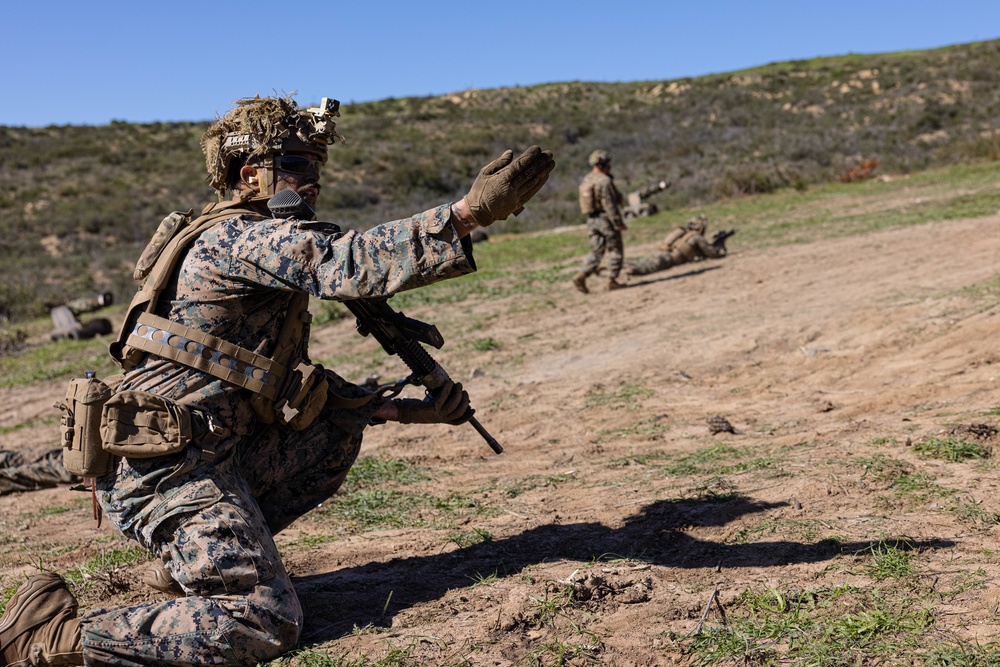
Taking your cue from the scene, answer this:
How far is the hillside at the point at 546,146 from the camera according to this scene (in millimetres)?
23547

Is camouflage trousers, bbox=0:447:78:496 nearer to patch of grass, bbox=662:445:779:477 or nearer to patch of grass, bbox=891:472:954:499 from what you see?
patch of grass, bbox=662:445:779:477

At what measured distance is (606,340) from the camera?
8.73 m

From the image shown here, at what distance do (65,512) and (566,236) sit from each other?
14.1 m

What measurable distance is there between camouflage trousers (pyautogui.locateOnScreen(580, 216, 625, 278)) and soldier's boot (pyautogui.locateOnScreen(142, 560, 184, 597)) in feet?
26.8

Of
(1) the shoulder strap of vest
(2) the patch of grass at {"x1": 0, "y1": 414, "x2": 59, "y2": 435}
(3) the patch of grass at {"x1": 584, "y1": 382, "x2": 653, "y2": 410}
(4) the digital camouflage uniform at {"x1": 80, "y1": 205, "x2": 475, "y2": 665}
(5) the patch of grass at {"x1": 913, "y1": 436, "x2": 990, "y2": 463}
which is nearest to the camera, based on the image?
(4) the digital camouflage uniform at {"x1": 80, "y1": 205, "x2": 475, "y2": 665}

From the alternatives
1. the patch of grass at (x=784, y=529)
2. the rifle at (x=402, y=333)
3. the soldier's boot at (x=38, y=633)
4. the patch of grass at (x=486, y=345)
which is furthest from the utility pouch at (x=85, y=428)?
the patch of grass at (x=486, y=345)

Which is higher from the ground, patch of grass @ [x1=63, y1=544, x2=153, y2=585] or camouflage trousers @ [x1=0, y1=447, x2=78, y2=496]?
camouflage trousers @ [x1=0, y1=447, x2=78, y2=496]

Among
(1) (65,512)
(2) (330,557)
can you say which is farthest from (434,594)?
Answer: (1) (65,512)

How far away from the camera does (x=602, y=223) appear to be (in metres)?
11.4

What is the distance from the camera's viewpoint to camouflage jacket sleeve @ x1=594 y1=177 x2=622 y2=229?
11.3 meters

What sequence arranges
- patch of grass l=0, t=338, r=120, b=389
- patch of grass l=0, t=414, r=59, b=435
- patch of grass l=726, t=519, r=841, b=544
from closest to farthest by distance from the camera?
patch of grass l=726, t=519, r=841, b=544 → patch of grass l=0, t=414, r=59, b=435 → patch of grass l=0, t=338, r=120, b=389

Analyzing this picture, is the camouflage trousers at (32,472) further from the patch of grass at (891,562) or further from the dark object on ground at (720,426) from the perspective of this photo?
the patch of grass at (891,562)

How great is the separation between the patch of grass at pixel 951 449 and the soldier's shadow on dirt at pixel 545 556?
0.87 m

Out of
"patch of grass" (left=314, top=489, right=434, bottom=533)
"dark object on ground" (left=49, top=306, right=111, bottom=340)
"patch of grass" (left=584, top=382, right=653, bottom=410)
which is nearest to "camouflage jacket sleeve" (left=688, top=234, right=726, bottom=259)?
"patch of grass" (left=584, top=382, right=653, bottom=410)
